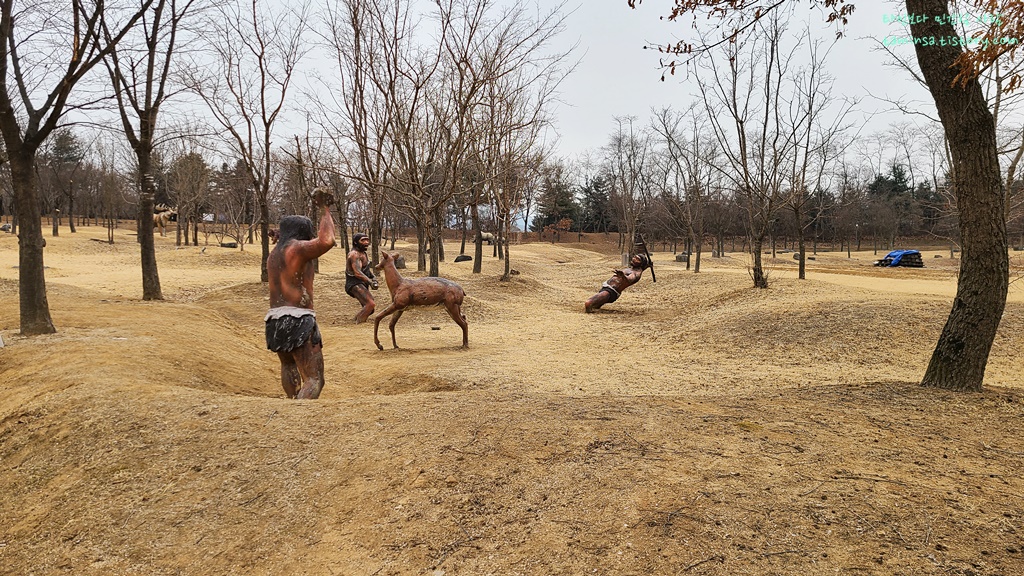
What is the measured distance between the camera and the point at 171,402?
12.4ft

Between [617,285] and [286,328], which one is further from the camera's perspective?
[617,285]

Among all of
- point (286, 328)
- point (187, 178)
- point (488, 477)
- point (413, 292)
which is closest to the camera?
point (488, 477)

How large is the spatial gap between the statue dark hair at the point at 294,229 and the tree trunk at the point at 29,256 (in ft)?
14.1

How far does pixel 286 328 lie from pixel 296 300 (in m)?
0.27

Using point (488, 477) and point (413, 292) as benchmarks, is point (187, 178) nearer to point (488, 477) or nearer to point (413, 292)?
point (413, 292)

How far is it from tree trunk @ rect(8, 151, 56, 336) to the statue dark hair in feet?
14.1

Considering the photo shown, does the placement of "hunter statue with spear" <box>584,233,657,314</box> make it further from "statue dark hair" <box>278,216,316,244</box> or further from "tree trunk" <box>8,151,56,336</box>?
"tree trunk" <box>8,151,56,336</box>

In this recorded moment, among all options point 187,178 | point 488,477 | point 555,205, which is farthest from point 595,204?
point 488,477

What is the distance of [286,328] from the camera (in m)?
4.79

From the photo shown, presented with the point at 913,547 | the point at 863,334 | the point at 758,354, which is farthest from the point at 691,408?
the point at 863,334

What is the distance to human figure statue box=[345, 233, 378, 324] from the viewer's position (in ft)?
34.6

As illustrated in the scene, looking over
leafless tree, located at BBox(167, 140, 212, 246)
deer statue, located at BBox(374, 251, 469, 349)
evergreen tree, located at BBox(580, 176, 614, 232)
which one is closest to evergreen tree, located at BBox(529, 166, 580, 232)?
evergreen tree, located at BBox(580, 176, 614, 232)

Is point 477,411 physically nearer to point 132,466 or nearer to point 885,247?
point 132,466

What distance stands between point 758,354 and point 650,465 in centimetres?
668
